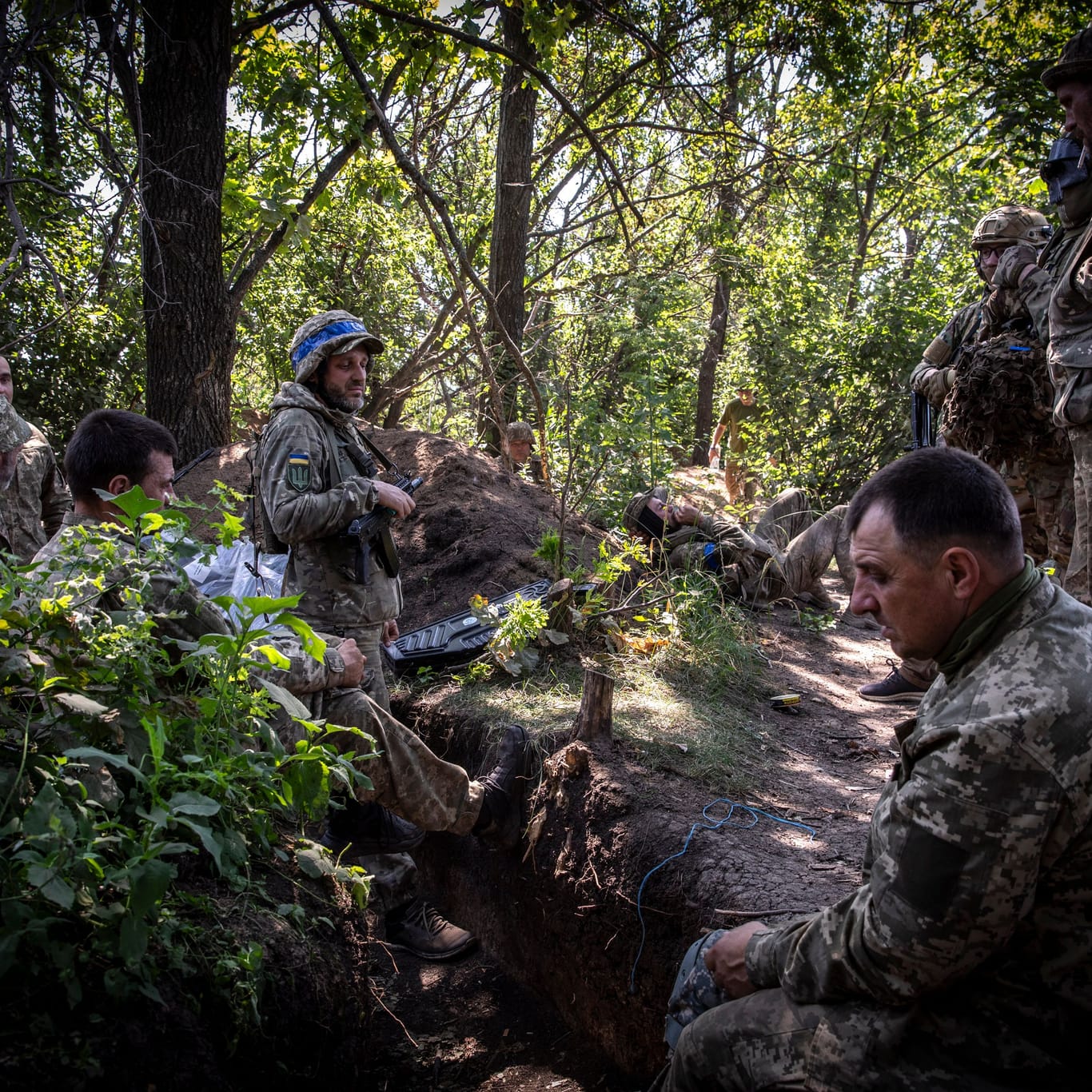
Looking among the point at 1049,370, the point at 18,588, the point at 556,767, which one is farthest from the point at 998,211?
the point at 18,588

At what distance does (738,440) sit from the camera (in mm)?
12234

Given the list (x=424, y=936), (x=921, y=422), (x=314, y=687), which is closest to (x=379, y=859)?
(x=424, y=936)

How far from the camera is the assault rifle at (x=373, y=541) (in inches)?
144

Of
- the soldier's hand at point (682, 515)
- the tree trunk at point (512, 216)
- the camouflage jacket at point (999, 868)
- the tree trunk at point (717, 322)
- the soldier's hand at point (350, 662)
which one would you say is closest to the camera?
the camouflage jacket at point (999, 868)

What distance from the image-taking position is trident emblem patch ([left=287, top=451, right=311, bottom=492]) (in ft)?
11.7

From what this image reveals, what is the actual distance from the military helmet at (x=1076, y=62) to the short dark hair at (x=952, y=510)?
8.22 feet

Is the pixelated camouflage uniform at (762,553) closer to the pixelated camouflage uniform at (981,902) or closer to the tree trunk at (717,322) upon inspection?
the tree trunk at (717,322)

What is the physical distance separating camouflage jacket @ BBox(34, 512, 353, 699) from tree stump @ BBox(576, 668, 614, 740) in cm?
119

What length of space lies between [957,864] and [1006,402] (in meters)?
3.61

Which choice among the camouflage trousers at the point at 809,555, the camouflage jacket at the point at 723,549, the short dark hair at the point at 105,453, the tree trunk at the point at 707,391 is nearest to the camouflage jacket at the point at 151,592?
the short dark hair at the point at 105,453

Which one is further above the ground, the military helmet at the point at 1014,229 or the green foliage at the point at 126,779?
the military helmet at the point at 1014,229

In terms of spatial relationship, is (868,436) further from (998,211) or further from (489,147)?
(489,147)

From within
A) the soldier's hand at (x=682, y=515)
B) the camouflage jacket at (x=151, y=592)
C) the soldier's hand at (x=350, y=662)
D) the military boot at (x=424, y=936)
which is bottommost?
the military boot at (x=424, y=936)

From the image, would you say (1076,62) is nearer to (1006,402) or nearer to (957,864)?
(1006,402)
